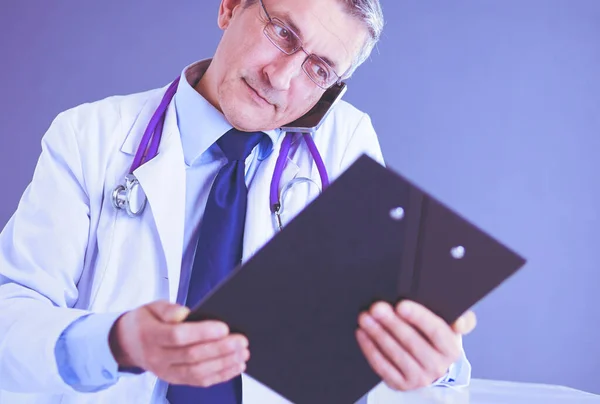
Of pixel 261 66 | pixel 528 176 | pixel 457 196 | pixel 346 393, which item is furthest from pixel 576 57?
pixel 346 393

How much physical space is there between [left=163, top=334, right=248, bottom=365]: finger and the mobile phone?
636 mm

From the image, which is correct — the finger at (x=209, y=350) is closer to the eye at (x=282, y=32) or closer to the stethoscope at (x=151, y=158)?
the stethoscope at (x=151, y=158)

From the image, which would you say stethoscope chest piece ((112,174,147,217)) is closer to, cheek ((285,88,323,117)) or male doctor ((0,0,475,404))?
male doctor ((0,0,475,404))

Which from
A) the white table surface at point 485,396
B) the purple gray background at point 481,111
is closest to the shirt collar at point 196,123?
the white table surface at point 485,396

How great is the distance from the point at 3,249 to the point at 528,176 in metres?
1.61

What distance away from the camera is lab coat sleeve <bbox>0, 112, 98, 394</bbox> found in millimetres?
900

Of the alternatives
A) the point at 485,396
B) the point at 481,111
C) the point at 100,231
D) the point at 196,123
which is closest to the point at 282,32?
the point at 196,123

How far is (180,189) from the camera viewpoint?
117 cm

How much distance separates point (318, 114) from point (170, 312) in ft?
2.21

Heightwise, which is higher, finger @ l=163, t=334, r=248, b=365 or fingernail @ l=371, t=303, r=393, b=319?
fingernail @ l=371, t=303, r=393, b=319

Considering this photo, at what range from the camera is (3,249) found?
3.63ft

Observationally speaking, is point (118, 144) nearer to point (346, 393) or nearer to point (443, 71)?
point (346, 393)

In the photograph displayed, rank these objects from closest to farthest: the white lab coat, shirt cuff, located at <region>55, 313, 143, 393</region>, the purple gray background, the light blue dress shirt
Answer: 1. shirt cuff, located at <region>55, 313, 143, 393</region>
2. the white lab coat
3. the light blue dress shirt
4. the purple gray background

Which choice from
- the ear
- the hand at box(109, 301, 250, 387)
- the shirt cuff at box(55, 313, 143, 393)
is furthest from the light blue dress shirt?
the hand at box(109, 301, 250, 387)
